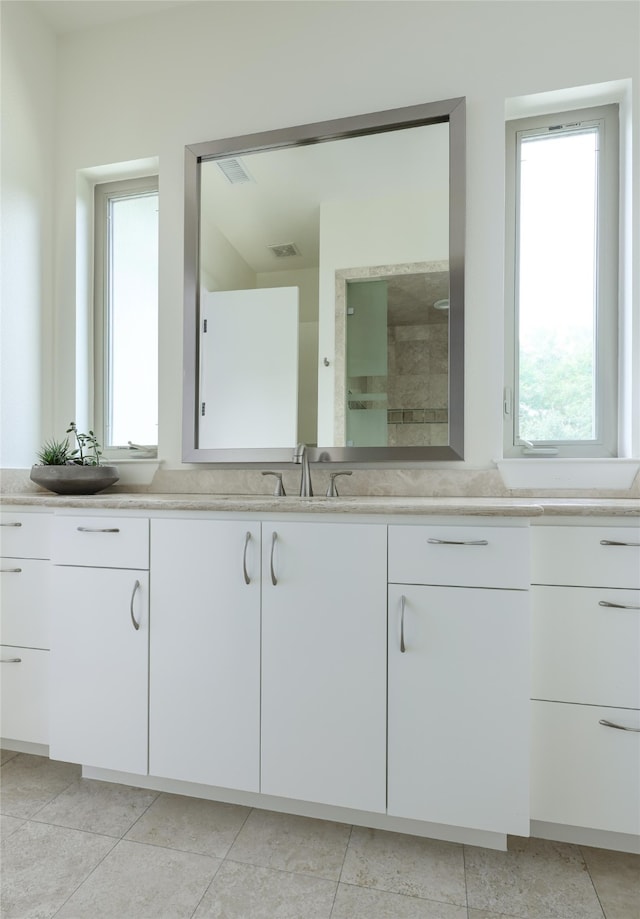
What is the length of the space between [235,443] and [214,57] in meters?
1.58

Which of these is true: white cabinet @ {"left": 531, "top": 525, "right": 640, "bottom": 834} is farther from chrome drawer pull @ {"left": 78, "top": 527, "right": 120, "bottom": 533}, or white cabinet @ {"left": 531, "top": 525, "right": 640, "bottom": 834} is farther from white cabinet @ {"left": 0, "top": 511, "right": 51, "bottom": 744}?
white cabinet @ {"left": 0, "top": 511, "right": 51, "bottom": 744}

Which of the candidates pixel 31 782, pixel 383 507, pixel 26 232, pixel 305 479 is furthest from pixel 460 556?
pixel 26 232

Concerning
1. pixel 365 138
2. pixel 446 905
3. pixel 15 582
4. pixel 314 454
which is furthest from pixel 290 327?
pixel 446 905

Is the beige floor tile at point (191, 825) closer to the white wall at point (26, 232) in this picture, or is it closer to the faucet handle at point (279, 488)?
the faucet handle at point (279, 488)

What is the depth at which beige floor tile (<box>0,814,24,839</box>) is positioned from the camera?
1381 millimetres

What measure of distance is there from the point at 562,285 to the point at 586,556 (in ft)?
3.48

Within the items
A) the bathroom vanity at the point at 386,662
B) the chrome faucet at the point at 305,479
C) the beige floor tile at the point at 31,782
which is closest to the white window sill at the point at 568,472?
the bathroom vanity at the point at 386,662

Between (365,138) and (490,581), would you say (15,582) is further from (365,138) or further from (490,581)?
(365,138)

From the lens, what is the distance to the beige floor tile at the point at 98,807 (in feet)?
4.67

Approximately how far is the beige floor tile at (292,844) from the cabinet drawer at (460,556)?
0.73 meters

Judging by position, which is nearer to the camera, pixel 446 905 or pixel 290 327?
pixel 446 905

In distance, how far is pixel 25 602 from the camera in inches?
65.9

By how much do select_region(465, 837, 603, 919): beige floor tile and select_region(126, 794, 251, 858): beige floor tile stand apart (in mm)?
635

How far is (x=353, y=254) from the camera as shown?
1.86m
